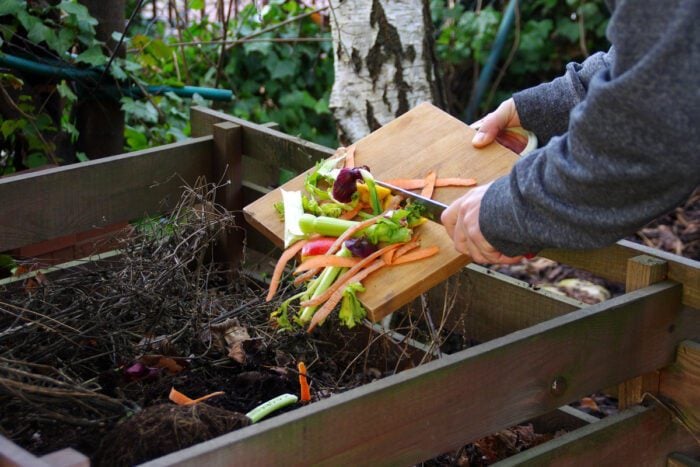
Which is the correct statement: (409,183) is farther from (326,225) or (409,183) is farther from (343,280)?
(343,280)

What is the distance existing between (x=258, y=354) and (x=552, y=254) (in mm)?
896

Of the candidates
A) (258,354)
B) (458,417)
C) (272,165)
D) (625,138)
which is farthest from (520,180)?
(272,165)

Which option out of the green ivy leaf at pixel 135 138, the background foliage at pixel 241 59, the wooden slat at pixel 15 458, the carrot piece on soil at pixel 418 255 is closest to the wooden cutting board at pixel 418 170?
the carrot piece on soil at pixel 418 255

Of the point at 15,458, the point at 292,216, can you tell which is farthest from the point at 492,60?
the point at 15,458

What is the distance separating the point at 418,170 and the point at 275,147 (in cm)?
77

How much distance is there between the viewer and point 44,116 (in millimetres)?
4191

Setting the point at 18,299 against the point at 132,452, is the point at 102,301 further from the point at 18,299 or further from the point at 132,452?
the point at 132,452

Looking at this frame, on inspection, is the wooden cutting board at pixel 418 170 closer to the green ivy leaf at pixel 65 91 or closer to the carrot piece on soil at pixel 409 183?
the carrot piece on soil at pixel 409 183

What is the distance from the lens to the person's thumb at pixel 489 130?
287 cm

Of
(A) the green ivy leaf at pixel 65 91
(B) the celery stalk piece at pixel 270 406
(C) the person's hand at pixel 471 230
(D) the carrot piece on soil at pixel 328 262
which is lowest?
(B) the celery stalk piece at pixel 270 406

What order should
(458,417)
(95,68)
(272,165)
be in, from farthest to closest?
1. (95,68)
2. (272,165)
3. (458,417)

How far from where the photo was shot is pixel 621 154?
6.13ft

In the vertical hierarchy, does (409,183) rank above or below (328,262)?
above

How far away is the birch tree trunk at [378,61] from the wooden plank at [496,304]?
121 centimetres
